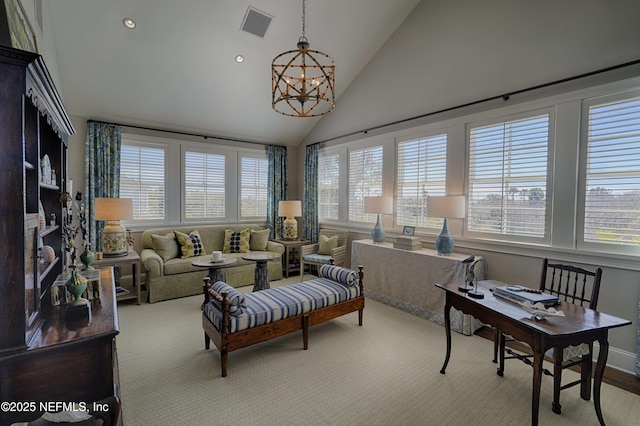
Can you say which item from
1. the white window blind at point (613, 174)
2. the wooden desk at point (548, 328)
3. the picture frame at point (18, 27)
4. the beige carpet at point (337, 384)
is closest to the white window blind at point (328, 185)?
the beige carpet at point (337, 384)

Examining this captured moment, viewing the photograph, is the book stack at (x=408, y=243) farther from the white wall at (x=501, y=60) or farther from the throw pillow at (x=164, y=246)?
the throw pillow at (x=164, y=246)

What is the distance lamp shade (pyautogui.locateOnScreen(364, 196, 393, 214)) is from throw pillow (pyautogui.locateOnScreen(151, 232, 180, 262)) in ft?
10.3

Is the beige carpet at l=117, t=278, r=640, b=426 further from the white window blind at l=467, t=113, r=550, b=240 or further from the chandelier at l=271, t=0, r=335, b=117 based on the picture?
the chandelier at l=271, t=0, r=335, b=117

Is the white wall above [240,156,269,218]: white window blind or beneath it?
above

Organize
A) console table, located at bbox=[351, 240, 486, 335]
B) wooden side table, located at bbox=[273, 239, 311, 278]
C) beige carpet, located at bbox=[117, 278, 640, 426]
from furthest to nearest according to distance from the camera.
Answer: wooden side table, located at bbox=[273, 239, 311, 278] → console table, located at bbox=[351, 240, 486, 335] → beige carpet, located at bbox=[117, 278, 640, 426]

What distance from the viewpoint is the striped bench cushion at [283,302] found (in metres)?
2.59

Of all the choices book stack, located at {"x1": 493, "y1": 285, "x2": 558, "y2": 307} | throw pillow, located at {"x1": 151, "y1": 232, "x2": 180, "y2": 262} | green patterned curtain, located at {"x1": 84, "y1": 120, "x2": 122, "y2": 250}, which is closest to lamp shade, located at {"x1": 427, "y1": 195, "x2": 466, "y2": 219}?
book stack, located at {"x1": 493, "y1": 285, "x2": 558, "y2": 307}

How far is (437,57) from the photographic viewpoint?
3.95 metres

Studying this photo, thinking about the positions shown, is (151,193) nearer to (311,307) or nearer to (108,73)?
(108,73)

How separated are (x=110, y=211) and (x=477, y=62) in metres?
5.05

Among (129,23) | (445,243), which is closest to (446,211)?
(445,243)

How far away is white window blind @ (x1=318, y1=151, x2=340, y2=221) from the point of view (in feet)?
18.8

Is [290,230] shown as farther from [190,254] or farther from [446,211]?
[446,211]

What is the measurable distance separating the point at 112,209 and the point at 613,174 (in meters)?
5.57
